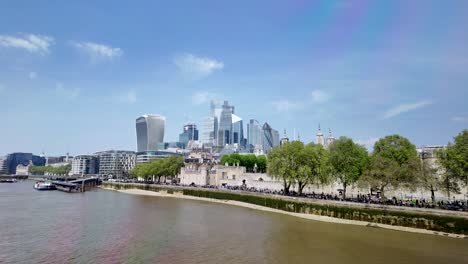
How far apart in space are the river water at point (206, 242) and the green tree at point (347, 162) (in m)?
19.0

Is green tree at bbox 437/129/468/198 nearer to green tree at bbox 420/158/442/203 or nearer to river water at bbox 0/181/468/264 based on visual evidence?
green tree at bbox 420/158/442/203

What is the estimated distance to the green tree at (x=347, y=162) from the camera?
7269 cm

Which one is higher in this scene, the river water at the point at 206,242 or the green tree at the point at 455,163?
the green tree at the point at 455,163

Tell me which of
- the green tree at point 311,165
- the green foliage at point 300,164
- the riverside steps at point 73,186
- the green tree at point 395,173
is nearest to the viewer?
the green tree at point 395,173

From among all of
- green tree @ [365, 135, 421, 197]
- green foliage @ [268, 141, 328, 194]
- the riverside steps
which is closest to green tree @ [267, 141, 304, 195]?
green foliage @ [268, 141, 328, 194]

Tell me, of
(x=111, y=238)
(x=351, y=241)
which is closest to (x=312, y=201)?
(x=351, y=241)

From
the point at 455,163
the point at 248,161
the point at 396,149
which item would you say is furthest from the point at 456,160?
the point at 248,161

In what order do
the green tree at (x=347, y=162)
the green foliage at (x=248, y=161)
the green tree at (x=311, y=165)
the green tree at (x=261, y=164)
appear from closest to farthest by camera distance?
1. the green tree at (x=347, y=162)
2. the green tree at (x=311, y=165)
3. the green foliage at (x=248, y=161)
4. the green tree at (x=261, y=164)

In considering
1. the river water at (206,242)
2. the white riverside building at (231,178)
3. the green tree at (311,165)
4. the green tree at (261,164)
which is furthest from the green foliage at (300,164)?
the green tree at (261,164)

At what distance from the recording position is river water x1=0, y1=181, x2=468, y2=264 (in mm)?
33812

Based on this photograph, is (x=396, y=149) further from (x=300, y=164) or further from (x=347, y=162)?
(x=300, y=164)

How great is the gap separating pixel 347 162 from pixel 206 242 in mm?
43100

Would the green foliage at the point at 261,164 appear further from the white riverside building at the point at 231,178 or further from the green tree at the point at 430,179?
the green tree at the point at 430,179

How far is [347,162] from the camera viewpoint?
7300 cm
